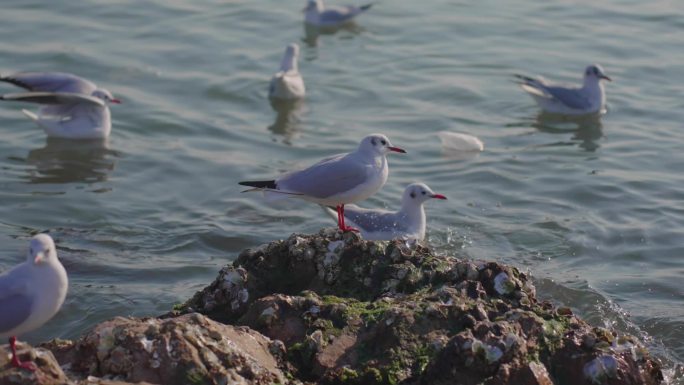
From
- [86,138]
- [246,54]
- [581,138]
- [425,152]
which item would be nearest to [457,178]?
[425,152]

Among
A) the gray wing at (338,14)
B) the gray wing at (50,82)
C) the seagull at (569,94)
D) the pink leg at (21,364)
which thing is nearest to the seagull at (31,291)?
the pink leg at (21,364)

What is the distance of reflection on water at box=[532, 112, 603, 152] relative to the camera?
43.2 ft

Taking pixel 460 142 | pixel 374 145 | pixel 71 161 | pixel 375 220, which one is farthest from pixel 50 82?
pixel 374 145

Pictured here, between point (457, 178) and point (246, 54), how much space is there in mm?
4986

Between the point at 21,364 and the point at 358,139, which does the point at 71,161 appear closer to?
the point at 358,139

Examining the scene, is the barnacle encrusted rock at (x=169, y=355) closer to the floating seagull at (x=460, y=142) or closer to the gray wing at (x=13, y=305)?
the gray wing at (x=13, y=305)

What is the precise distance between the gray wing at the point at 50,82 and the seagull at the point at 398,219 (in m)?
4.87

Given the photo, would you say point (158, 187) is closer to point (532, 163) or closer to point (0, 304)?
point (532, 163)

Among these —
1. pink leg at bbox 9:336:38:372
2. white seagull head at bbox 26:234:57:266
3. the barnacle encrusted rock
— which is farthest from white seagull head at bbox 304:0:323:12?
pink leg at bbox 9:336:38:372

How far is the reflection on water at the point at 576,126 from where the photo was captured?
13.2m

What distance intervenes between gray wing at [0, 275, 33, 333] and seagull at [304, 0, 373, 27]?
1191cm

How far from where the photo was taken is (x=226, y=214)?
413 inches

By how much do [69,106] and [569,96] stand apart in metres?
5.76

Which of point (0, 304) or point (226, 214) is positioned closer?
point (0, 304)
